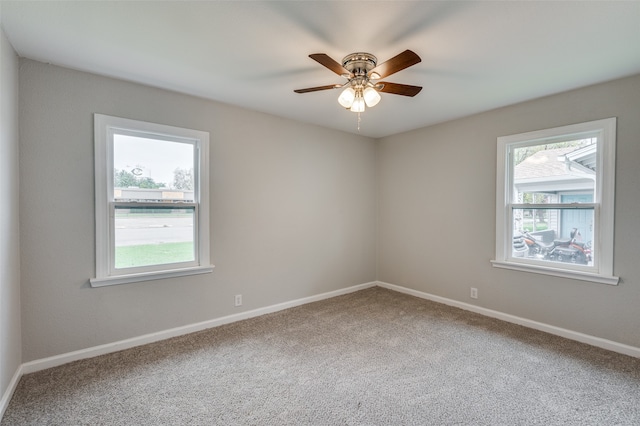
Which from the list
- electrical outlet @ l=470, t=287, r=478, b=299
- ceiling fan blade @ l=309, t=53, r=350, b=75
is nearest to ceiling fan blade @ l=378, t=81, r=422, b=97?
ceiling fan blade @ l=309, t=53, r=350, b=75

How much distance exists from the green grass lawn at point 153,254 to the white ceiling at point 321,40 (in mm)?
1518

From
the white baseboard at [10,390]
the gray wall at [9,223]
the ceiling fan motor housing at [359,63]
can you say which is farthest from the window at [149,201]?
the ceiling fan motor housing at [359,63]

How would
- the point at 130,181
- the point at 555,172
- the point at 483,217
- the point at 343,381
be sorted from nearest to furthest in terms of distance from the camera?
the point at 343,381
the point at 130,181
the point at 555,172
the point at 483,217

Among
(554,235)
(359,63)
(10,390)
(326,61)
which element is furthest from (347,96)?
(10,390)

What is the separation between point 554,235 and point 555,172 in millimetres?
651

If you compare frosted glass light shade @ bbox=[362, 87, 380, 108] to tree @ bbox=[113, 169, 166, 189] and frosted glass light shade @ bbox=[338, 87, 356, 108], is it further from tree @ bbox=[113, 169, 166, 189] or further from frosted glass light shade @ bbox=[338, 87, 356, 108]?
tree @ bbox=[113, 169, 166, 189]

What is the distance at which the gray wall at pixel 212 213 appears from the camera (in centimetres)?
230

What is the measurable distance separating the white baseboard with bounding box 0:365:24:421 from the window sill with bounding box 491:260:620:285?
4.32 m

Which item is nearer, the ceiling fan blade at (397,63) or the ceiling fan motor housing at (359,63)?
the ceiling fan blade at (397,63)

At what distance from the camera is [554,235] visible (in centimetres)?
306

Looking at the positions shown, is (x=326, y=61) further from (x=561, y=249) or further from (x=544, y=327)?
(x=544, y=327)

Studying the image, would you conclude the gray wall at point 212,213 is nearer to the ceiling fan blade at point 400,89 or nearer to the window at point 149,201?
the window at point 149,201

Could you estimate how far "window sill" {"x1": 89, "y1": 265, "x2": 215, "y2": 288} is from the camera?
8.25 feet

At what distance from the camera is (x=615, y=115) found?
2.62m
